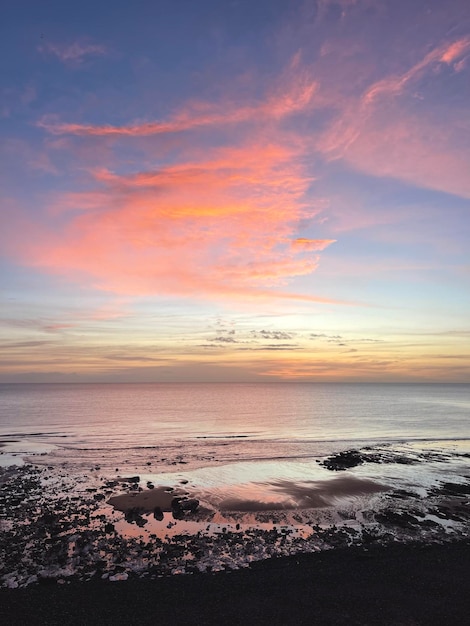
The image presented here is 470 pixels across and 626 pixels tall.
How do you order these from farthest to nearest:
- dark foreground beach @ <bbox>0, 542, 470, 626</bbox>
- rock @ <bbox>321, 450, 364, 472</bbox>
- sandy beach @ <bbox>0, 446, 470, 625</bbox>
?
rock @ <bbox>321, 450, 364, 472</bbox> → sandy beach @ <bbox>0, 446, 470, 625</bbox> → dark foreground beach @ <bbox>0, 542, 470, 626</bbox>

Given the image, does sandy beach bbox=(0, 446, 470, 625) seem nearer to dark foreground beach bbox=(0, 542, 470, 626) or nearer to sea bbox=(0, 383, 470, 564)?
dark foreground beach bbox=(0, 542, 470, 626)

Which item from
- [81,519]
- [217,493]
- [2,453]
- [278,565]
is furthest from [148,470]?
[278,565]

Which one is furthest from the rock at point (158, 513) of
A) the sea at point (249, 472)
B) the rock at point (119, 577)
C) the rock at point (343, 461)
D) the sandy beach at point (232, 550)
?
the rock at point (343, 461)

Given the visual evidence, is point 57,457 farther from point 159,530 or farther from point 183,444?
point 159,530

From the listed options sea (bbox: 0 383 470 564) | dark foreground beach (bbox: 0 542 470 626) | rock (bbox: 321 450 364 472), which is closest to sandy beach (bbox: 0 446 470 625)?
dark foreground beach (bbox: 0 542 470 626)

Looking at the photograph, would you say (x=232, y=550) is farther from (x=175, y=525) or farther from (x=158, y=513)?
(x=158, y=513)

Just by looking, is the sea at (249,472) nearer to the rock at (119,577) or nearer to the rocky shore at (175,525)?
the rocky shore at (175,525)

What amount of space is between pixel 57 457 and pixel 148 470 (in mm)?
13337

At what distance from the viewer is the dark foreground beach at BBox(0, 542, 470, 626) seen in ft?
47.0

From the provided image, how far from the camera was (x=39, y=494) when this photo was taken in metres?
30.2

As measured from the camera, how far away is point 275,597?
15750 mm

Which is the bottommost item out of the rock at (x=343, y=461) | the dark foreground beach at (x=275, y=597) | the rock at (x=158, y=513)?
the rock at (x=343, y=461)

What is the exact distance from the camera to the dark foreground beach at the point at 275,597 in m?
14.3

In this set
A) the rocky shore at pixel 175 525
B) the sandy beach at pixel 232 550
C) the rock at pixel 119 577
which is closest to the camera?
the sandy beach at pixel 232 550
